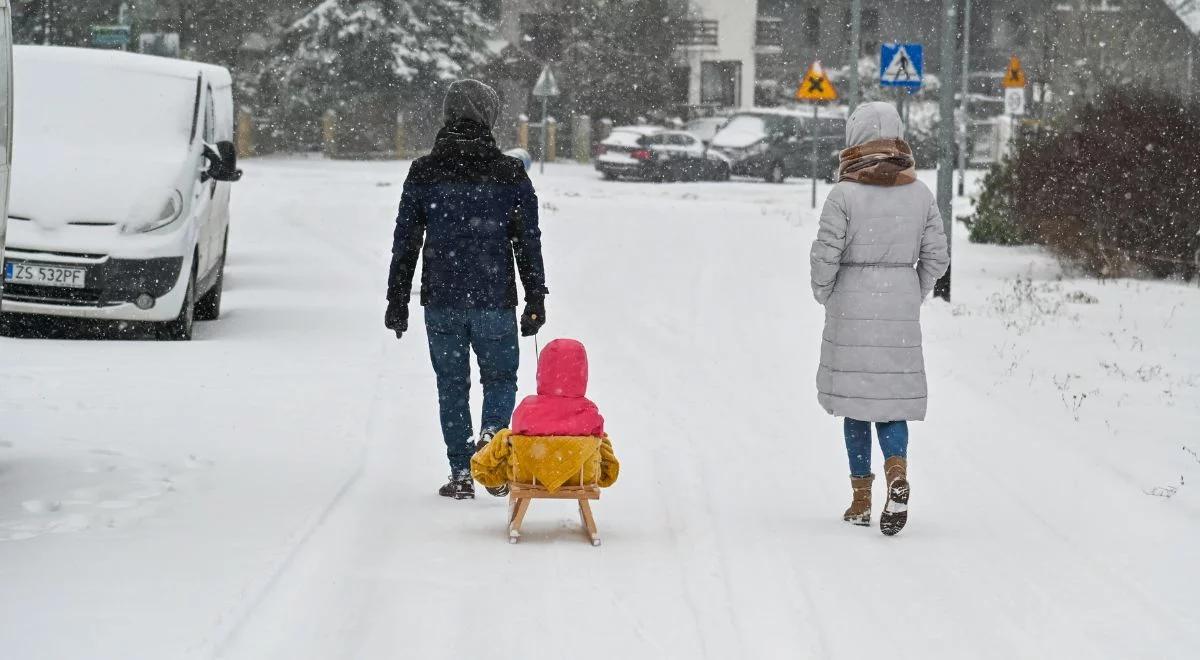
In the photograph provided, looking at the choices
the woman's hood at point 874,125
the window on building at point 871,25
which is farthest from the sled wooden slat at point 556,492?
the window on building at point 871,25

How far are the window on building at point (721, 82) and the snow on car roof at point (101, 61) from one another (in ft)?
161

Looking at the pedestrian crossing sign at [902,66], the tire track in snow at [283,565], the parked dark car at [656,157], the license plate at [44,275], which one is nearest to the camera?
the tire track in snow at [283,565]

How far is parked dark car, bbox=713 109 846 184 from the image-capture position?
40344 millimetres

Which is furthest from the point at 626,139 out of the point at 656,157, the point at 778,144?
the point at 778,144

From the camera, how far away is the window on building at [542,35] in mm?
55219

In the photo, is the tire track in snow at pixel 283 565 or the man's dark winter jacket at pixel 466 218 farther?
the man's dark winter jacket at pixel 466 218

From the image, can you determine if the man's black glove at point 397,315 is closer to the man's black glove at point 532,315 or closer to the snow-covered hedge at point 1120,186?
the man's black glove at point 532,315

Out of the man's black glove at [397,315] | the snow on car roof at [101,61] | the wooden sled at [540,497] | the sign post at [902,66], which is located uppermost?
the sign post at [902,66]

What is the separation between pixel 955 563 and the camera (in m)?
6.01

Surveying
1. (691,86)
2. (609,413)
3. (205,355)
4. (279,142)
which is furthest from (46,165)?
(691,86)

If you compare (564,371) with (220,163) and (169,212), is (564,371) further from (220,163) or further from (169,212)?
(220,163)

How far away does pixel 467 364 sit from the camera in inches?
273

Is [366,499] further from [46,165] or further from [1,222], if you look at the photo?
[46,165]

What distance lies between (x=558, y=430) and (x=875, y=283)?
1.43m
